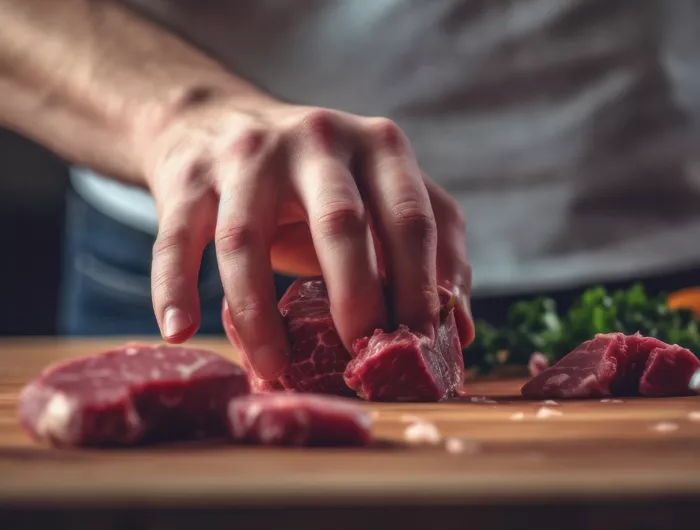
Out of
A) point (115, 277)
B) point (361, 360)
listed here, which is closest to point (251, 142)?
point (361, 360)

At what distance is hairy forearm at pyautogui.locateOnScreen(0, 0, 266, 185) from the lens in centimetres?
252

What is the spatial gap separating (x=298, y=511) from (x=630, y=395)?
1282 mm

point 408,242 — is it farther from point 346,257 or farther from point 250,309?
point 250,309

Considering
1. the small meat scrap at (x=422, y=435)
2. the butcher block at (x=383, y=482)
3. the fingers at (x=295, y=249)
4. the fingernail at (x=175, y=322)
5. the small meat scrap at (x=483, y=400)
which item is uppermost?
the fingers at (x=295, y=249)

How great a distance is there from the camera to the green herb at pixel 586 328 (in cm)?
267

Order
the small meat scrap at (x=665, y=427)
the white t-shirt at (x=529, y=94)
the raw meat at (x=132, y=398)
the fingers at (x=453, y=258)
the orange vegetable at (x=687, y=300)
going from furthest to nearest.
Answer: the white t-shirt at (x=529, y=94) → the orange vegetable at (x=687, y=300) → the fingers at (x=453, y=258) → the small meat scrap at (x=665, y=427) → the raw meat at (x=132, y=398)

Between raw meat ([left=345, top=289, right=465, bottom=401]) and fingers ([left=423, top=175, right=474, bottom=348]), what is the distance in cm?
27

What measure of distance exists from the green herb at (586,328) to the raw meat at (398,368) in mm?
798

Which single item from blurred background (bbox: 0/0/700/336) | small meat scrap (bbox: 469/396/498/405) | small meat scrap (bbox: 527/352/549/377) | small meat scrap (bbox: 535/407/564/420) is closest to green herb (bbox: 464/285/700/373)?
small meat scrap (bbox: 527/352/549/377)

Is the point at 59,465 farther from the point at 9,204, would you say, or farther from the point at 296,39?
the point at 9,204

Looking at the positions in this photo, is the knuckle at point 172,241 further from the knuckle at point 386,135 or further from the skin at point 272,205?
the knuckle at point 386,135

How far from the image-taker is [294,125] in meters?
2.03

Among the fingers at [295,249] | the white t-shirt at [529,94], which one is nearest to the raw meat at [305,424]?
the fingers at [295,249]

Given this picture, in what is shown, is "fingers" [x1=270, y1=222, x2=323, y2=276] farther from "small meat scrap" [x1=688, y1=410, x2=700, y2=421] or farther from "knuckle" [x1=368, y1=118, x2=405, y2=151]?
"small meat scrap" [x1=688, y1=410, x2=700, y2=421]
